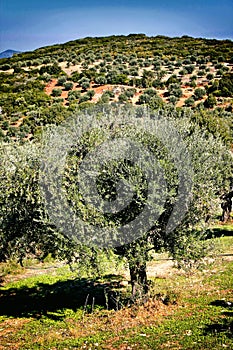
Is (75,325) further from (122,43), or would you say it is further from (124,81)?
(122,43)

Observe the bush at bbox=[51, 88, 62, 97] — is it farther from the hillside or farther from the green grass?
the green grass

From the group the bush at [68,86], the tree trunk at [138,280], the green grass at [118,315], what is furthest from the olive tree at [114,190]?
the bush at [68,86]

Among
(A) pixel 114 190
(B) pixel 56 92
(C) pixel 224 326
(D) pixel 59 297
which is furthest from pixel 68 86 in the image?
(C) pixel 224 326

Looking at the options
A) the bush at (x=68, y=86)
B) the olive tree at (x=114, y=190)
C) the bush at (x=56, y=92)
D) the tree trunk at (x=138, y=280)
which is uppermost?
the bush at (x=68, y=86)

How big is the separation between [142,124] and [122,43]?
349 ft

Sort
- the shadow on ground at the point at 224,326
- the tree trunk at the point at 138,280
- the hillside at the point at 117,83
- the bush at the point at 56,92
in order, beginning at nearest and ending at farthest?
the shadow on ground at the point at 224,326
the tree trunk at the point at 138,280
the hillside at the point at 117,83
the bush at the point at 56,92

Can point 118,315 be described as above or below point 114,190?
below

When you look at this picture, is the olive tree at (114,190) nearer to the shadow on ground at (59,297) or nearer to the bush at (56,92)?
the shadow on ground at (59,297)

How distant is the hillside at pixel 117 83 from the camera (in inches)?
2076

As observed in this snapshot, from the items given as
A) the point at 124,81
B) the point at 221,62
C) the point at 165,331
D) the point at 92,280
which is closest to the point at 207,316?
the point at 165,331

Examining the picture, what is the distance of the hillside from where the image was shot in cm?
5272

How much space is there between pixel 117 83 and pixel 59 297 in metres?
56.2

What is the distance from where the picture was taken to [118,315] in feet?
44.1

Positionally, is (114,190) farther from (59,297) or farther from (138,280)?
(59,297)
